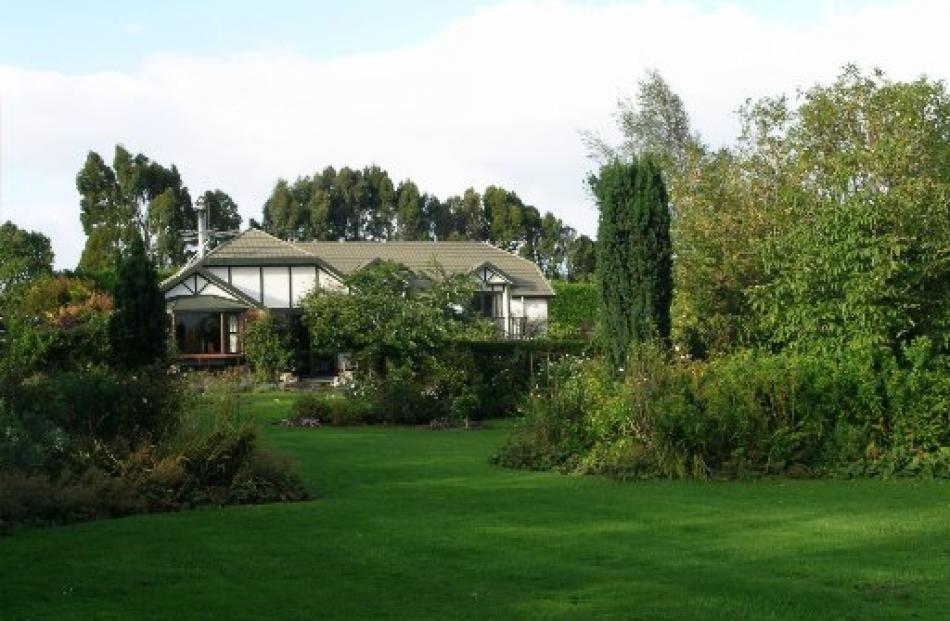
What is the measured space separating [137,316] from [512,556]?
23369 millimetres

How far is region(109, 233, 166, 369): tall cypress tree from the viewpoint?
1257 inches

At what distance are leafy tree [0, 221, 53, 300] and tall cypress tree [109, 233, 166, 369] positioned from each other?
5.28 m

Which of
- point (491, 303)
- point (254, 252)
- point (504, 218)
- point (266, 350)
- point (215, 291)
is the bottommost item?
point (266, 350)

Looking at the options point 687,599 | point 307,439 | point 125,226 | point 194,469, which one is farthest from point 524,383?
point 125,226

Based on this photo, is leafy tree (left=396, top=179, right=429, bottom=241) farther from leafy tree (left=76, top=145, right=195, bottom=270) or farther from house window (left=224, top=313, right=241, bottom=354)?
house window (left=224, top=313, right=241, bottom=354)

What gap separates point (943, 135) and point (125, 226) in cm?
4727

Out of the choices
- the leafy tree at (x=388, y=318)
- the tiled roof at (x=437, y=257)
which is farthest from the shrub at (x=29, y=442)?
the tiled roof at (x=437, y=257)

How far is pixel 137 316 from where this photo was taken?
1266 inches

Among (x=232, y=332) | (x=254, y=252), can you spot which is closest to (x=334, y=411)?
(x=232, y=332)

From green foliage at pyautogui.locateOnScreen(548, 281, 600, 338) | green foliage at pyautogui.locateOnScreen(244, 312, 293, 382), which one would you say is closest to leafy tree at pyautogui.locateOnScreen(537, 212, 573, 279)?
green foliage at pyautogui.locateOnScreen(548, 281, 600, 338)

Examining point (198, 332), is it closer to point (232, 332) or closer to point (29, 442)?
point (232, 332)

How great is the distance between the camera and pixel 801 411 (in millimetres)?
17672

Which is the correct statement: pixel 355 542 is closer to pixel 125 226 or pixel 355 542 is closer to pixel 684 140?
pixel 684 140

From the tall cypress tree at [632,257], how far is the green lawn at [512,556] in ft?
18.5
